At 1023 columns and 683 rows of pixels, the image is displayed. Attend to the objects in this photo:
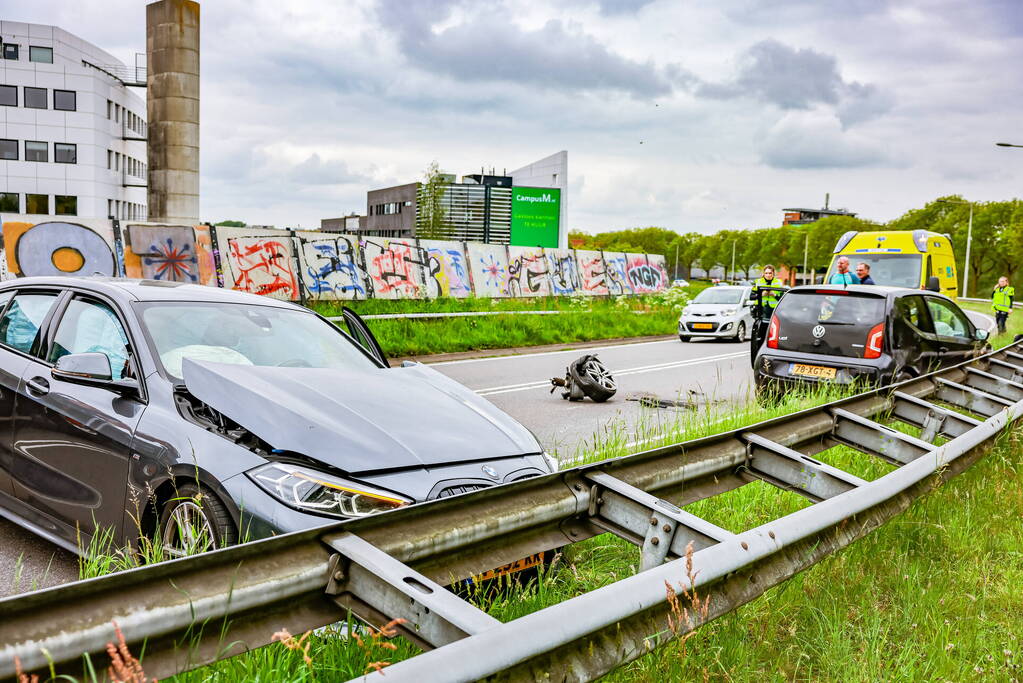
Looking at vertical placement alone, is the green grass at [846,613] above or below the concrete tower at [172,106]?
below

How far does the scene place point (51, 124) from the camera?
6694 cm

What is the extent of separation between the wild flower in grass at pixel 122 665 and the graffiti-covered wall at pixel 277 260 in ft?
56.4

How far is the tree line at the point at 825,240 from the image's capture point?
7862 centimetres

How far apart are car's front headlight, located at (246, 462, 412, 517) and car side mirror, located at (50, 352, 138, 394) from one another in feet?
3.47

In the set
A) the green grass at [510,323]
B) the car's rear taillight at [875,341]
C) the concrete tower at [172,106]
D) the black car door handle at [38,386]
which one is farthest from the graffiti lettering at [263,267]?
the black car door handle at [38,386]

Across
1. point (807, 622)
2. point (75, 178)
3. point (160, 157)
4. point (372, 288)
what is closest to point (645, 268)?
point (372, 288)

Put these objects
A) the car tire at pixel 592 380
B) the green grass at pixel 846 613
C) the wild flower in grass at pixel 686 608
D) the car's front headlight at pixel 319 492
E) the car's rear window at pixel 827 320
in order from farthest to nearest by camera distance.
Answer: the car tire at pixel 592 380
the car's rear window at pixel 827 320
the car's front headlight at pixel 319 492
the green grass at pixel 846 613
the wild flower in grass at pixel 686 608

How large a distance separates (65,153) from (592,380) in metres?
68.1

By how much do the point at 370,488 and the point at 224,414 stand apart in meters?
0.81

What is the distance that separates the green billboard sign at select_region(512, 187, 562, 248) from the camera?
5962 cm

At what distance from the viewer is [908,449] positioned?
178 inches

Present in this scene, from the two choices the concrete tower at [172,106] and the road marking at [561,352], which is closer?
the road marking at [561,352]

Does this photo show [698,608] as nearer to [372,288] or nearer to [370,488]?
[370,488]

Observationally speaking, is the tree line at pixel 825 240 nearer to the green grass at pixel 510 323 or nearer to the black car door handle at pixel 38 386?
the green grass at pixel 510 323
